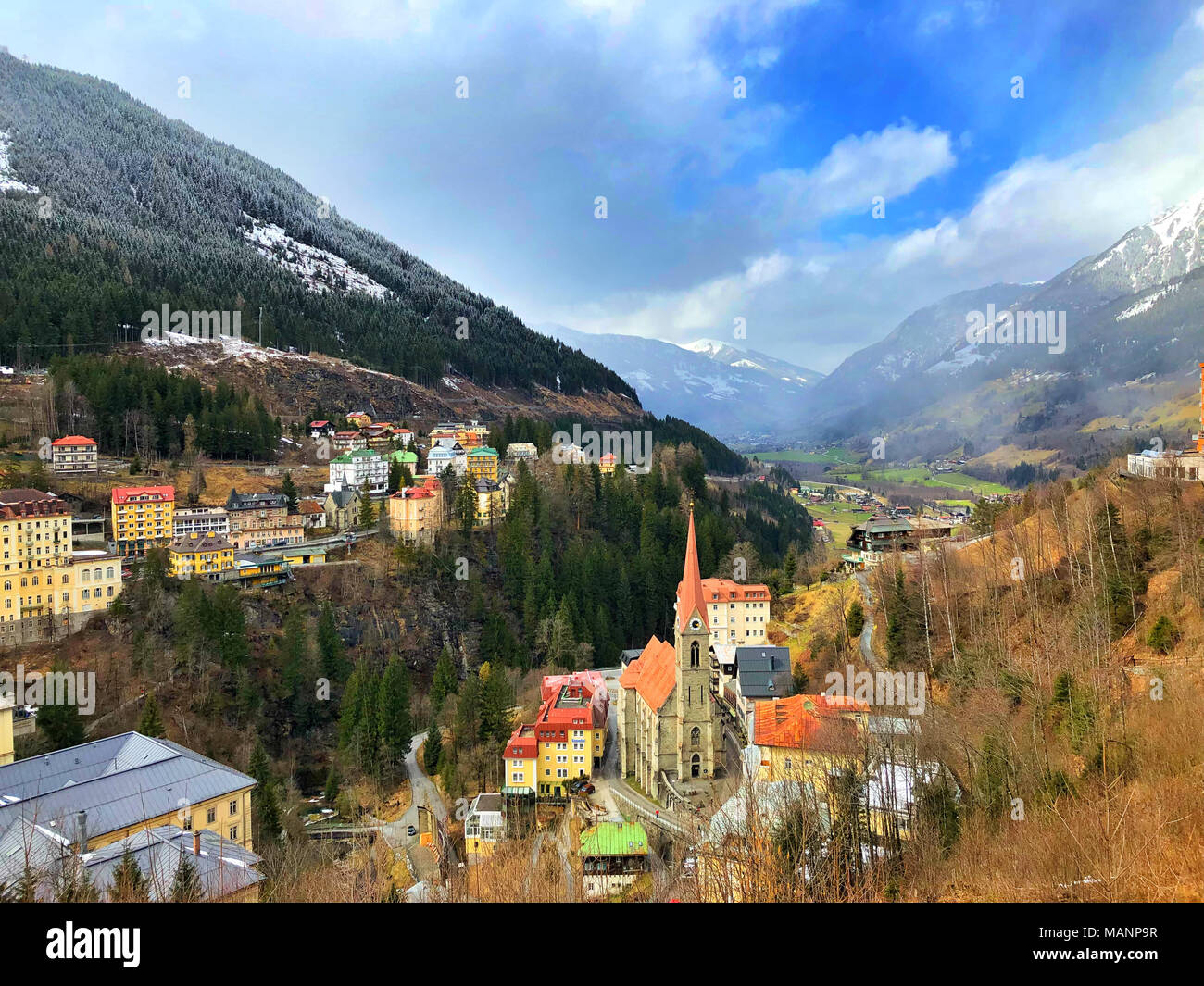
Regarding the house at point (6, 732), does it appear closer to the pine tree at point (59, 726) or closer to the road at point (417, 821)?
the pine tree at point (59, 726)

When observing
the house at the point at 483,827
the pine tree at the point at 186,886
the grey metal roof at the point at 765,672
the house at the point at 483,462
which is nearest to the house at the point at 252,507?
the house at the point at 483,462

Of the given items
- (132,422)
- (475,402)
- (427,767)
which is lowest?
(427,767)

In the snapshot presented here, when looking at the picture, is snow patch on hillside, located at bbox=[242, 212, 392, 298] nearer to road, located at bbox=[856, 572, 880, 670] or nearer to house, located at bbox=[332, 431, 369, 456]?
house, located at bbox=[332, 431, 369, 456]

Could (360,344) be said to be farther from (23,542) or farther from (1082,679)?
(1082,679)

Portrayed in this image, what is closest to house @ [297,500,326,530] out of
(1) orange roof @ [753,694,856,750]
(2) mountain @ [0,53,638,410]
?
(1) orange roof @ [753,694,856,750]

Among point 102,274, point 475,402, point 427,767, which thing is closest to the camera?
point 427,767
